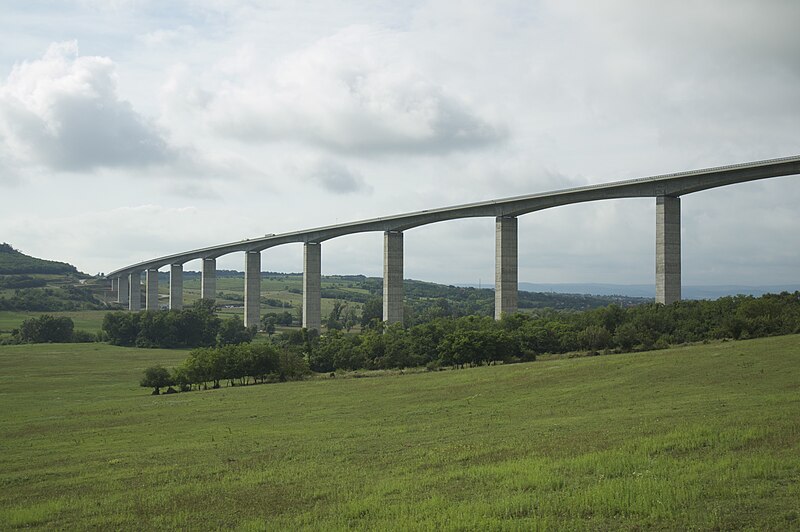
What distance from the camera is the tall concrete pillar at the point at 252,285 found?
102812mm

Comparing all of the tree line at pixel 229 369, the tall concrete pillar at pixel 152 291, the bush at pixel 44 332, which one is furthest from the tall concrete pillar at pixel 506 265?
the tall concrete pillar at pixel 152 291

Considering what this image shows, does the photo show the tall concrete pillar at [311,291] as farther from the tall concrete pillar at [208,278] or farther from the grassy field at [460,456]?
the grassy field at [460,456]

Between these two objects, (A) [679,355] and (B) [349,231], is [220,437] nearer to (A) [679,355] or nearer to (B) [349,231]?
(A) [679,355]

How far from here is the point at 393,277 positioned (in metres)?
77.8

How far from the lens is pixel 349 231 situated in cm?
8731

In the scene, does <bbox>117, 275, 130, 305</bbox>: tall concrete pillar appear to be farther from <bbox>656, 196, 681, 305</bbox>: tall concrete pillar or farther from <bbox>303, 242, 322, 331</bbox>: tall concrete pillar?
<bbox>656, 196, 681, 305</bbox>: tall concrete pillar

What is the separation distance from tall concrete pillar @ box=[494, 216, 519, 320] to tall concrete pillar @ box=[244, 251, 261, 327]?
154ft

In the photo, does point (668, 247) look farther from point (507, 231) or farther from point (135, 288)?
point (135, 288)

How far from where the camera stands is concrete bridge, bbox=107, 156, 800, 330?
51219 millimetres

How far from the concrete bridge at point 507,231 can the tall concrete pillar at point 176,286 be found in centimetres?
2947

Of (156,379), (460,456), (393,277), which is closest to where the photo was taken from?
(460,456)

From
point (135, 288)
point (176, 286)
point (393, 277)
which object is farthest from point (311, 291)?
point (135, 288)

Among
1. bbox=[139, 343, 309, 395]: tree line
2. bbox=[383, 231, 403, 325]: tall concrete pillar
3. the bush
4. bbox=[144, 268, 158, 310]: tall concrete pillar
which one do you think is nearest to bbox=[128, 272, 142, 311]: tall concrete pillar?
bbox=[144, 268, 158, 310]: tall concrete pillar

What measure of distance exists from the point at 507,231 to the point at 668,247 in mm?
16338
